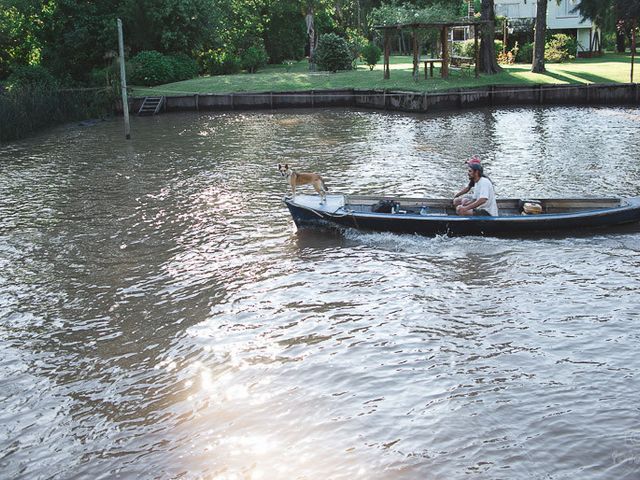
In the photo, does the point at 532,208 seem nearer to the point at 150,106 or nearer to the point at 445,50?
the point at 445,50

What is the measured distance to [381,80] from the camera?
44.2 meters

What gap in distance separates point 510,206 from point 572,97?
2486 centimetres

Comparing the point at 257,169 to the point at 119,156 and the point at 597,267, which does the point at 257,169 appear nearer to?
the point at 119,156

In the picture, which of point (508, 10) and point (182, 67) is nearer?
point (182, 67)

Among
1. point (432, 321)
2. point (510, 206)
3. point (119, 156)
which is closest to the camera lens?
point (432, 321)

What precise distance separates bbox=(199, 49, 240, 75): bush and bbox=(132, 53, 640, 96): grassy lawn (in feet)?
10.8

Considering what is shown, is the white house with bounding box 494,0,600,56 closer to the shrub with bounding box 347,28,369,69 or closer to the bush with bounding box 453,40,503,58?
the bush with bounding box 453,40,503,58

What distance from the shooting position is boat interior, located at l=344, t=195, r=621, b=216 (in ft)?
56.7

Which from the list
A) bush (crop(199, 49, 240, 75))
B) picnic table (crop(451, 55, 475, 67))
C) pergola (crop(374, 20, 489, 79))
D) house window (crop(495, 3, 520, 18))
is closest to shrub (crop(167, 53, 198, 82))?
bush (crop(199, 49, 240, 75))

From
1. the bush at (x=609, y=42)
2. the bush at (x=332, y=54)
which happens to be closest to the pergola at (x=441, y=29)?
the bush at (x=332, y=54)

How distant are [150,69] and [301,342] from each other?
124 ft

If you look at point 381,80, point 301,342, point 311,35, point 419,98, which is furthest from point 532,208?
point 311,35

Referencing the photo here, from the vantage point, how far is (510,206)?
17.7m

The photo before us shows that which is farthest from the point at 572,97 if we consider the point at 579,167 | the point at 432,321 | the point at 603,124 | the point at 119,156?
the point at 432,321
